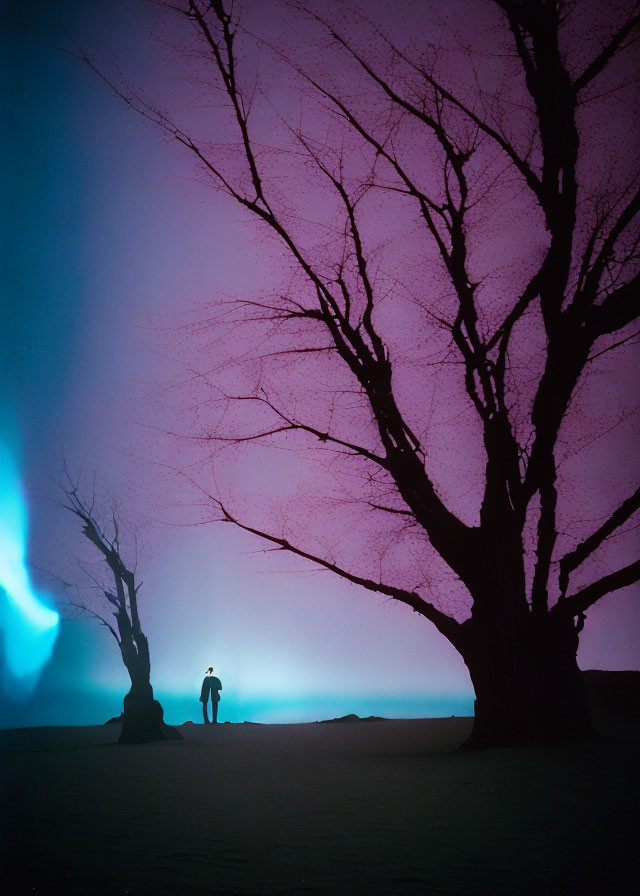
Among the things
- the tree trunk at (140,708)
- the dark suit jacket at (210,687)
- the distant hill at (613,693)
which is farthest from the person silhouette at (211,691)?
the distant hill at (613,693)

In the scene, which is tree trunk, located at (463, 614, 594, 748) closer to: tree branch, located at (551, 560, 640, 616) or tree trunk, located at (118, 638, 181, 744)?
tree branch, located at (551, 560, 640, 616)

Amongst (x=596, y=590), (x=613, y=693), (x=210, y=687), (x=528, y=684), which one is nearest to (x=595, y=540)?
(x=596, y=590)

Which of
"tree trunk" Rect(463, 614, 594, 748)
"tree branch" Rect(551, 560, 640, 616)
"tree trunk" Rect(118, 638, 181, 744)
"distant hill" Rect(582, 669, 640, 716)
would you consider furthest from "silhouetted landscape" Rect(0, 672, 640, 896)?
"tree trunk" Rect(118, 638, 181, 744)

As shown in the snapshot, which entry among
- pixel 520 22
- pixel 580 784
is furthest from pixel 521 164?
pixel 580 784

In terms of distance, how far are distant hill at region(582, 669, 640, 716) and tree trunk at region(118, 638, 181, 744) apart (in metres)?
7.19

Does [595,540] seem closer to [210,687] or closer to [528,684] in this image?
[528,684]

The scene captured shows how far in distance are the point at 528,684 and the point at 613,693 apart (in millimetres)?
4668

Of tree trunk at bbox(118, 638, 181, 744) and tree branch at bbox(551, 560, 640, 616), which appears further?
tree trunk at bbox(118, 638, 181, 744)

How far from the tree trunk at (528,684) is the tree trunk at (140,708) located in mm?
6523

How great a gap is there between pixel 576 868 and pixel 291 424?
18.7 ft

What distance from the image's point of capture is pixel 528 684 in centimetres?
602

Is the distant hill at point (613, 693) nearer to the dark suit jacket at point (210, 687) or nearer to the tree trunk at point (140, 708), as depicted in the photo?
the tree trunk at point (140, 708)

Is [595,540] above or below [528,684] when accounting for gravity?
above

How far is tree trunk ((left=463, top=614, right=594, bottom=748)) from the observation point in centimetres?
587
